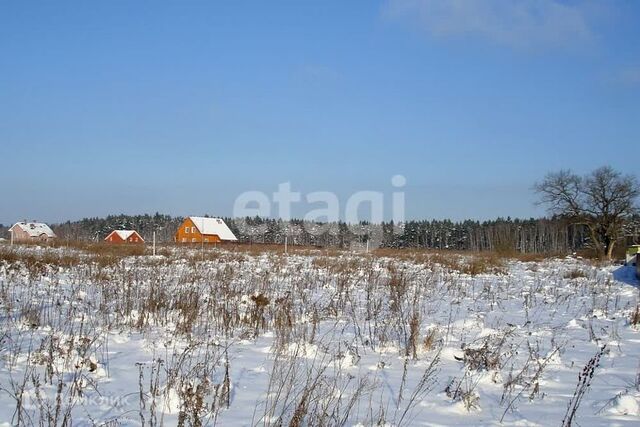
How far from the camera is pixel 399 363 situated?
461 cm

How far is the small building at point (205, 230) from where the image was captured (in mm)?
66188

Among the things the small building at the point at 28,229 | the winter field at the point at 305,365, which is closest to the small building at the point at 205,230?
the small building at the point at 28,229

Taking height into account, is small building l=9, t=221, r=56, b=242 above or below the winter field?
above

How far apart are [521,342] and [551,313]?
2.63m

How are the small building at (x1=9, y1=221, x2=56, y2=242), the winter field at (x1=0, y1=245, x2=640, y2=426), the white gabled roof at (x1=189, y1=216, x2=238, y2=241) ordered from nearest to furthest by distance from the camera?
the winter field at (x1=0, y1=245, x2=640, y2=426)
the small building at (x1=9, y1=221, x2=56, y2=242)
the white gabled roof at (x1=189, y1=216, x2=238, y2=241)

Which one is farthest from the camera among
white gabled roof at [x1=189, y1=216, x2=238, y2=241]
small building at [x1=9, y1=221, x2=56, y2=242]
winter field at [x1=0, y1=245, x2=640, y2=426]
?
white gabled roof at [x1=189, y1=216, x2=238, y2=241]

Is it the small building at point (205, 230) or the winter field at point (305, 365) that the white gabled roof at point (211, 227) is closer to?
the small building at point (205, 230)

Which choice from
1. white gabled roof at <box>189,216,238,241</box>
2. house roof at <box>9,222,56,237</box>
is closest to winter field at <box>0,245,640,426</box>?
white gabled roof at <box>189,216,238,241</box>

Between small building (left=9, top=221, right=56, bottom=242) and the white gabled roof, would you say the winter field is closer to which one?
the white gabled roof

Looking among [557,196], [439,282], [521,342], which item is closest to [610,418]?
[521,342]

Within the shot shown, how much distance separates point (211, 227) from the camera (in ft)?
221

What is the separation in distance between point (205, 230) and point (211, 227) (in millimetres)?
1268

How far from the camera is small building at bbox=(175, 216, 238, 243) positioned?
217 feet

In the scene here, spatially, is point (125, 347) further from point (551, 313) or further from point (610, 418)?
point (551, 313)
